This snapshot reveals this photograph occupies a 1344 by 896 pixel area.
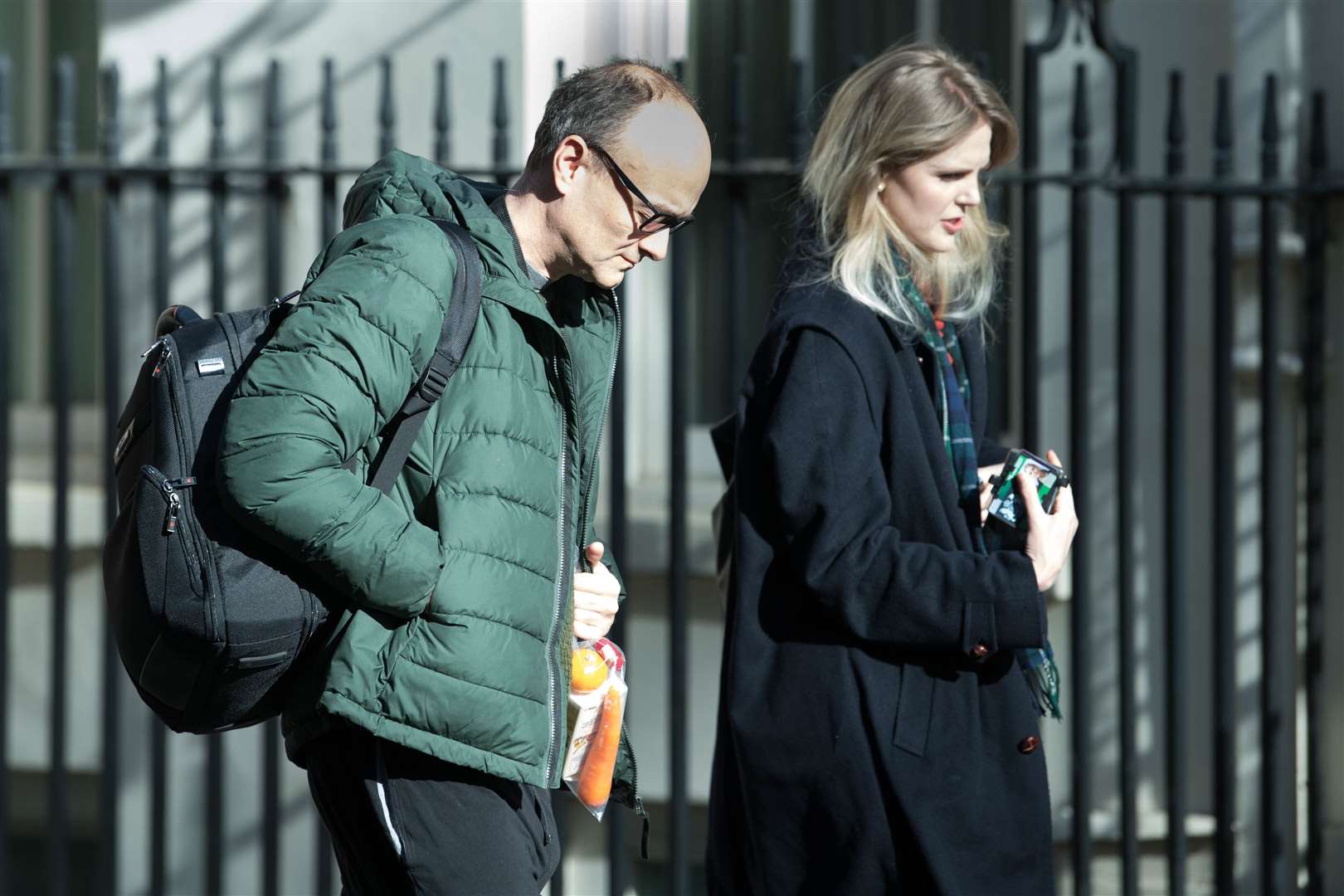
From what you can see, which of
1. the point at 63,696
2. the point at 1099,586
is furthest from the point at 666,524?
the point at 63,696

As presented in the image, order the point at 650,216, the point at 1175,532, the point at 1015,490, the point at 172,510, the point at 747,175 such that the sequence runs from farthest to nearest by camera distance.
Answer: the point at 1175,532 < the point at 747,175 < the point at 1015,490 < the point at 650,216 < the point at 172,510

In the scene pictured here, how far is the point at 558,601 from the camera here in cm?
202

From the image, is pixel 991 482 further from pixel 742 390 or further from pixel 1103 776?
pixel 1103 776

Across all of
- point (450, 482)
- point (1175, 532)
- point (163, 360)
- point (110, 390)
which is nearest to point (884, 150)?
point (450, 482)

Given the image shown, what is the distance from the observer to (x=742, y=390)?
7.93 ft

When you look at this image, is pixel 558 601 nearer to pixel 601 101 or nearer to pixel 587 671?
pixel 587 671

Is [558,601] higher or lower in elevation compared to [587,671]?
higher

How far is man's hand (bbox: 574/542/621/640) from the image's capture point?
2170 mm

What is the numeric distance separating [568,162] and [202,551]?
68 cm

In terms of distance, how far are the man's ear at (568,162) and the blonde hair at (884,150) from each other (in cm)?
52

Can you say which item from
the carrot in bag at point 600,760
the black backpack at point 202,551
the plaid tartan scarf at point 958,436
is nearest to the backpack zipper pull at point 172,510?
the black backpack at point 202,551

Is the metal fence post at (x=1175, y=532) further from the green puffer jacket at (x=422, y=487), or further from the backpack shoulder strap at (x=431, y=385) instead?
the backpack shoulder strap at (x=431, y=385)

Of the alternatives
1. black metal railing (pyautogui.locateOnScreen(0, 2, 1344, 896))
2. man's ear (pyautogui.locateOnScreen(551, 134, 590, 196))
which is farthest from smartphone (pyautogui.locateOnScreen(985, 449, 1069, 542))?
black metal railing (pyautogui.locateOnScreen(0, 2, 1344, 896))

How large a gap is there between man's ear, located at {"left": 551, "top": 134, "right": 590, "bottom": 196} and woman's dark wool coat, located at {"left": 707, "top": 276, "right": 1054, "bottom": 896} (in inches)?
18.7
